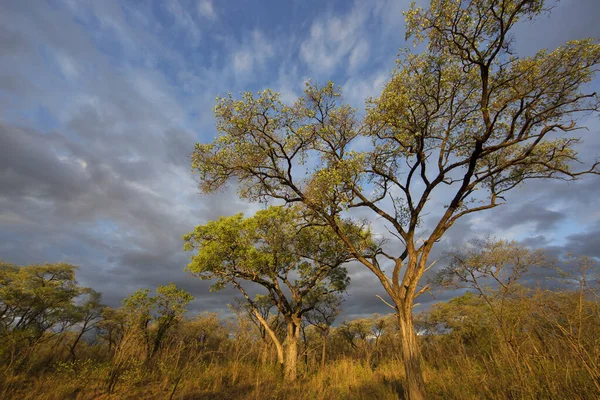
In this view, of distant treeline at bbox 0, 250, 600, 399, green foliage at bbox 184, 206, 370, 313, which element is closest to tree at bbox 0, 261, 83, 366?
distant treeline at bbox 0, 250, 600, 399

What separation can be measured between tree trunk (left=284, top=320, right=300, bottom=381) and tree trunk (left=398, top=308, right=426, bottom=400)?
8.09 metres

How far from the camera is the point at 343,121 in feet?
38.3

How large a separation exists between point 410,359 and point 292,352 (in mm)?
10085

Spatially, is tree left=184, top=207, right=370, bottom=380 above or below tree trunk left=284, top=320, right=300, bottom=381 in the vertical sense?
above

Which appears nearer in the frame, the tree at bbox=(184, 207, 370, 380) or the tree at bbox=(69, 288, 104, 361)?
the tree at bbox=(184, 207, 370, 380)

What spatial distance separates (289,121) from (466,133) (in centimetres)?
737

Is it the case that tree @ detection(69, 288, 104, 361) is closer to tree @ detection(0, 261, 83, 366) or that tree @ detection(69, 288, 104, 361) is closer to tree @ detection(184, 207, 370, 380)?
tree @ detection(0, 261, 83, 366)

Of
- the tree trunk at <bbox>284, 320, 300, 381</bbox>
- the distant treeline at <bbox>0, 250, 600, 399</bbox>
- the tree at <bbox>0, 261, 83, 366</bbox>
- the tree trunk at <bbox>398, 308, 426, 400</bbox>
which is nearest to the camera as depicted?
the distant treeline at <bbox>0, 250, 600, 399</bbox>

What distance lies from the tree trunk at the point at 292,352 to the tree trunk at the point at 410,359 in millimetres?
8089

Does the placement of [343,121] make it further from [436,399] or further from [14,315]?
[14,315]

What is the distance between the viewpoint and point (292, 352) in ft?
55.2

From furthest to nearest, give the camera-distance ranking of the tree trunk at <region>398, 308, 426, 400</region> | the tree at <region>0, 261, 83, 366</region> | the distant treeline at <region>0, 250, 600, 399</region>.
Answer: the tree at <region>0, 261, 83, 366</region> < the tree trunk at <region>398, 308, 426, 400</region> < the distant treeline at <region>0, 250, 600, 399</region>

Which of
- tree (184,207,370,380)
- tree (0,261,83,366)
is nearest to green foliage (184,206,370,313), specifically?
tree (184,207,370,380)

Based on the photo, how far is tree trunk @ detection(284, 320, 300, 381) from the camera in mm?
15372
